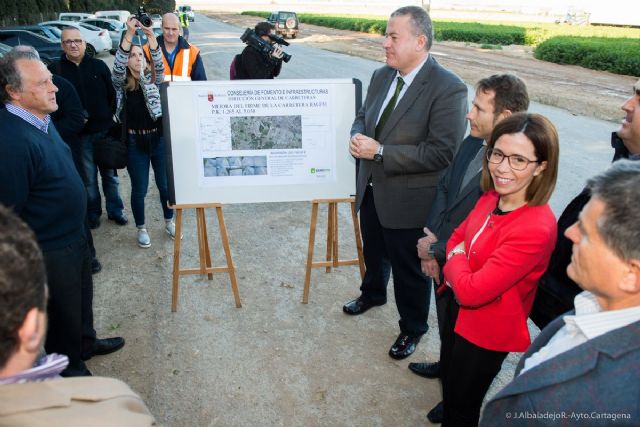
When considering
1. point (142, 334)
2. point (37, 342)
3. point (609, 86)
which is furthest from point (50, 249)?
point (609, 86)

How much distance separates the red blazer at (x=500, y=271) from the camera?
82.3 inches

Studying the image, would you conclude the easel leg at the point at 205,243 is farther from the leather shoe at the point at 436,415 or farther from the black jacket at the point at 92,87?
the leather shoe at the point at 436,415

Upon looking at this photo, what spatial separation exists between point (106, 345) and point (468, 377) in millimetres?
2476

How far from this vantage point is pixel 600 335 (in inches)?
55.7

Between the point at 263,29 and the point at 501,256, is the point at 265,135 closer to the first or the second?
the point at 501,256

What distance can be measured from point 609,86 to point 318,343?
1649 cm

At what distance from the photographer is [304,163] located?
3938 mm

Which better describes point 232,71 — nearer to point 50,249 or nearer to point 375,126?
point 375,126

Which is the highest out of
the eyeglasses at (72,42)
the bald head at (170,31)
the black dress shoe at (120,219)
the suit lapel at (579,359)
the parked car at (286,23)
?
the parked car at (286,23)

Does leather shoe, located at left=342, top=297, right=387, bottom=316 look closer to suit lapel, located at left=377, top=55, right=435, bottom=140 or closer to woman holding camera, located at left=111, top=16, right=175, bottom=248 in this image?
suit lapel, located at left=377, top=55, right=435, bottom=140

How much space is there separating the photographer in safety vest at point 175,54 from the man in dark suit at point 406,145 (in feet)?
8.41

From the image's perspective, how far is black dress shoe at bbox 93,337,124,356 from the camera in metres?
3.51

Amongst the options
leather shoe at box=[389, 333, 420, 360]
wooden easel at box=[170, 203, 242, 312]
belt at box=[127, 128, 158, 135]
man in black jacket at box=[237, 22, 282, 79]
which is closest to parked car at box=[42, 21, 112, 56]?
man in black jacket at box=[237, 22, 282, 79]

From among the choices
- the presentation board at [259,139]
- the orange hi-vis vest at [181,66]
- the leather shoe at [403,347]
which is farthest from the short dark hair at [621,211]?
the orange hi-vis vest at [181,66]
